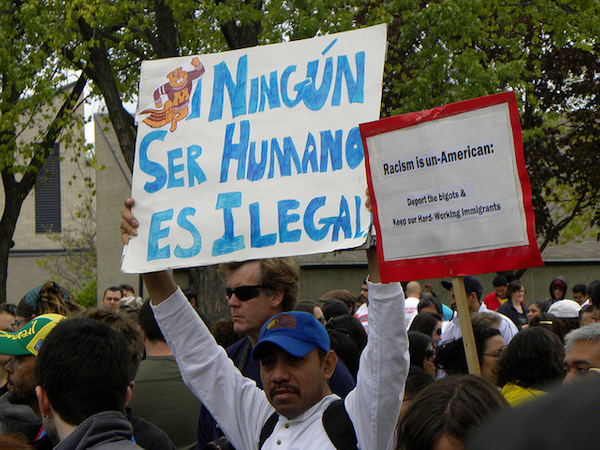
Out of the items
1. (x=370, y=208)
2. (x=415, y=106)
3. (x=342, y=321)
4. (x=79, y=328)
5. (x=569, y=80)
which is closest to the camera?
(x=79, y=328)

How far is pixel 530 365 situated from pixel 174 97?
2.31m

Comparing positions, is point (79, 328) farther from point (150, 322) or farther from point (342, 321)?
point (342, 321)

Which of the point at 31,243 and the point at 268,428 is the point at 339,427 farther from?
the point at 31,243

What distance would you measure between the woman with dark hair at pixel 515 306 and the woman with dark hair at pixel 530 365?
19.3 feet

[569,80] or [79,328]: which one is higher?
[569,80]

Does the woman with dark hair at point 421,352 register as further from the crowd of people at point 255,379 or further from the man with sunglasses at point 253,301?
the man with sunglasses at point 253,301

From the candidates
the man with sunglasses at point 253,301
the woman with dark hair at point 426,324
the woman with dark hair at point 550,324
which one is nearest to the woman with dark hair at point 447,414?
the man with sunglasses at point 253,301

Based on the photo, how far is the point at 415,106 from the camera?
11.8 meters

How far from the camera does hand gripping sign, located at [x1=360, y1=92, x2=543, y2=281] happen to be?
2.63m

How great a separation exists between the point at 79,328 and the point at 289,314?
803 millimetres

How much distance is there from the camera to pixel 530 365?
375 cm

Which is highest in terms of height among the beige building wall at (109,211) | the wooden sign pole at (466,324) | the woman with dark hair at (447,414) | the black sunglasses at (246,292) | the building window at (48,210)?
the building window at (48,210)

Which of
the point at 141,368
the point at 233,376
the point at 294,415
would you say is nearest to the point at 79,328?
the point at 233,376

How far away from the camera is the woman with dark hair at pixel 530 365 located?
147 inches
